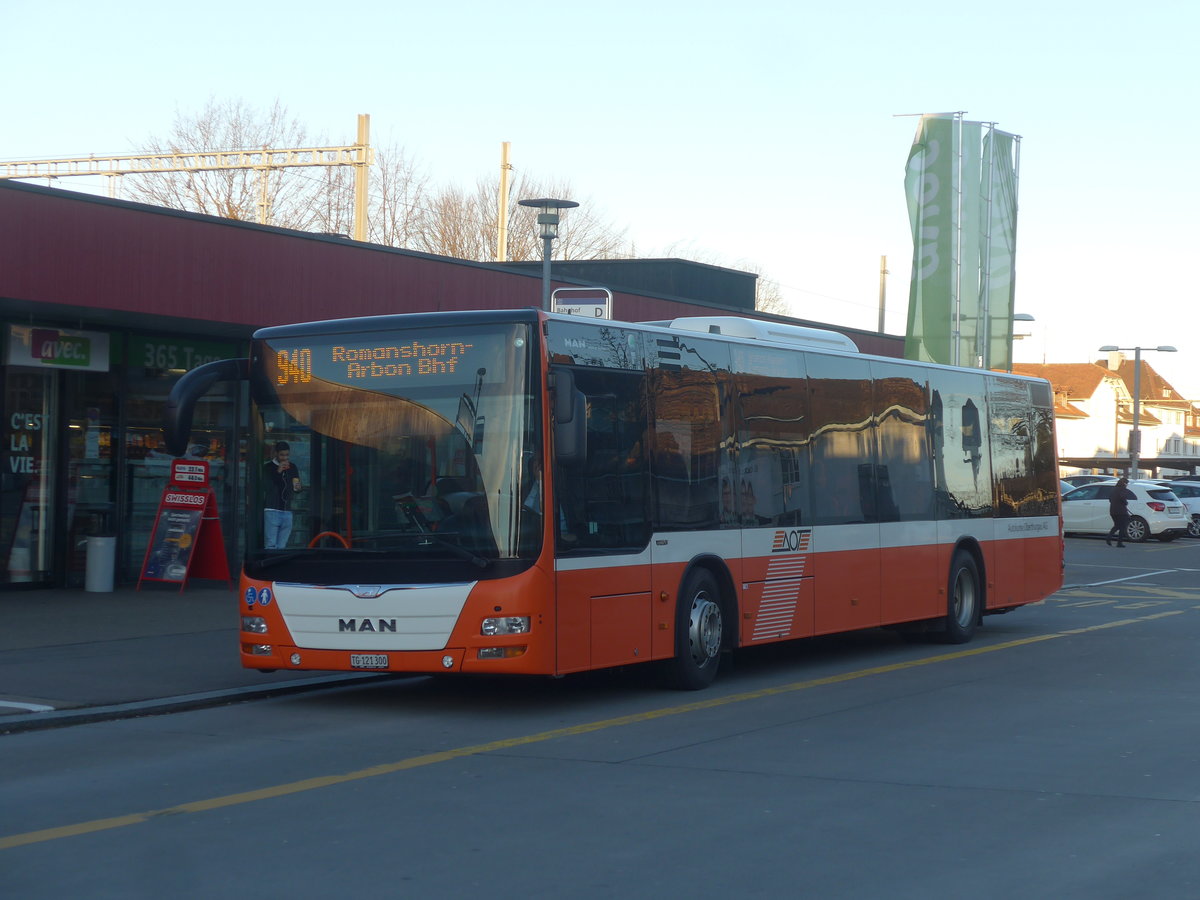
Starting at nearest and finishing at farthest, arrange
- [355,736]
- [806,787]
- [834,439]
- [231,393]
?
[806,787] → [355,736] → [834,439] → [231,393]

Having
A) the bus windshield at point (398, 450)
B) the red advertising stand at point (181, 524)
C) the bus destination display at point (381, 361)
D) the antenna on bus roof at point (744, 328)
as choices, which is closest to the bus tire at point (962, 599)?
the antenna on bus roof at point (744, 328)

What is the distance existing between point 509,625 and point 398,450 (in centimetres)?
145

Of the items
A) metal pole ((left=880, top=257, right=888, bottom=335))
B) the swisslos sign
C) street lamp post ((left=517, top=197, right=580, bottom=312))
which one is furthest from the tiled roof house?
the swisslos sign

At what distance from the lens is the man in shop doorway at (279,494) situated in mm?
10898

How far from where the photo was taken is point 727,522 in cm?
1232

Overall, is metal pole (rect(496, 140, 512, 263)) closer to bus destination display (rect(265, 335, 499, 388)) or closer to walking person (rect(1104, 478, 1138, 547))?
walking person (rect(1104, 478, 1138, 547))

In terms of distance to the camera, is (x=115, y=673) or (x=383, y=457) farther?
(x=115, y=673)

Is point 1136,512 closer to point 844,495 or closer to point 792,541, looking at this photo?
point 844,495

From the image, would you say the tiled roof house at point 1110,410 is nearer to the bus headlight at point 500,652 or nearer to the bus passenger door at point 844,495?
the bus passenger door at point 844,495

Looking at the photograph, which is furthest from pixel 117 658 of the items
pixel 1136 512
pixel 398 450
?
pixel 1136 512

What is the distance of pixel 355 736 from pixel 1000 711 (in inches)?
179

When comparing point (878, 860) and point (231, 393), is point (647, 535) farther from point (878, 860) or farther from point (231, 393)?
point (231, 393)

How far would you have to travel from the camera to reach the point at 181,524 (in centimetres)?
1925

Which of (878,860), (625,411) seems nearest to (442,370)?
(625,411)
